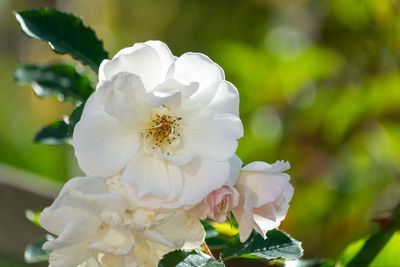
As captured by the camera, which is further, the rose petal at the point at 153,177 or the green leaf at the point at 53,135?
the green leaf at the point at 53,135

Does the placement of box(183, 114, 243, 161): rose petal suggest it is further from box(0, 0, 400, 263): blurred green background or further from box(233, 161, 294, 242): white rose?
box(0, 0, 400, 263): blurred green background

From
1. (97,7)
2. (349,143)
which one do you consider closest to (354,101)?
(349,143)

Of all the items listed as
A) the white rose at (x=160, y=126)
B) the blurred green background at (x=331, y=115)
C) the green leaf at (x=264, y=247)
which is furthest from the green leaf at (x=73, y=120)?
the blurred green background at (x=331, y=115)

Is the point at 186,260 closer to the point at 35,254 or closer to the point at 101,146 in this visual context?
the point at 101,146

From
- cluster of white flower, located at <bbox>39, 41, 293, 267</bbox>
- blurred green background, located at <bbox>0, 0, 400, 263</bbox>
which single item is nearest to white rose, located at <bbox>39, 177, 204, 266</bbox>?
cluster of white flower, located at <bbox>39, 41, 293, 267</bbox>

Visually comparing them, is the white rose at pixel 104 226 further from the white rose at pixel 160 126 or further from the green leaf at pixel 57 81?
the green leaf at pixel 57 81
